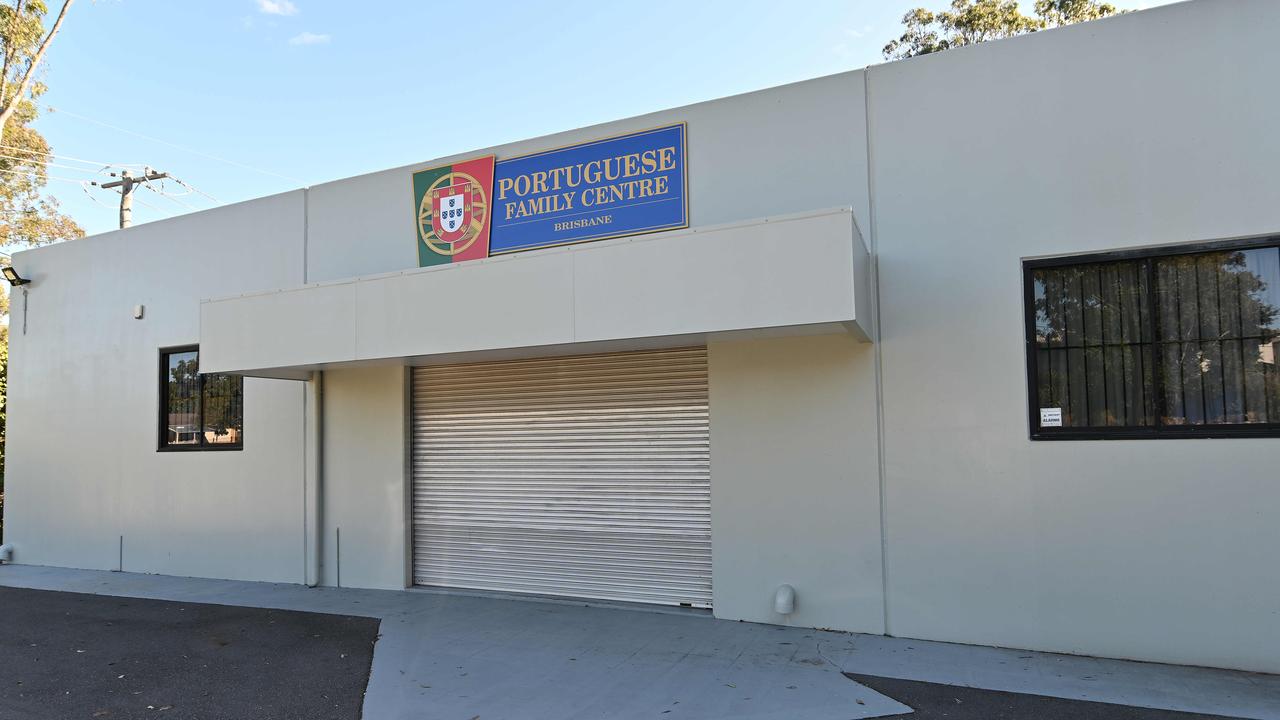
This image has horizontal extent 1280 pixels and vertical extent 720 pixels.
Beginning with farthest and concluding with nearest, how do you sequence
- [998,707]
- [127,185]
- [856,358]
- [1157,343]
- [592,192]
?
[127,185], [592,192], [856,358], [1157,343], [998,707]

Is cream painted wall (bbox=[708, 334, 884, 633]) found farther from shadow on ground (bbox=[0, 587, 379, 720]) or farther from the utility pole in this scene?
the utility pole

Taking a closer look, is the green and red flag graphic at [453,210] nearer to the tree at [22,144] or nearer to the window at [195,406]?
the window at [195,406]

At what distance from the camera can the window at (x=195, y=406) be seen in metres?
10.6

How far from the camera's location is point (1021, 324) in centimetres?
658

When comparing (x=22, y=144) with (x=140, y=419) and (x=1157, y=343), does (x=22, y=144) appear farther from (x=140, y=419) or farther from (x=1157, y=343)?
(x=1157, y=343)

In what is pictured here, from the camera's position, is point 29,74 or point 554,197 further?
point 29,74

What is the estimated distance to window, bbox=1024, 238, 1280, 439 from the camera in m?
5.96

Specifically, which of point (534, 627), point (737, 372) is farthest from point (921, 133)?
point (534, 627)

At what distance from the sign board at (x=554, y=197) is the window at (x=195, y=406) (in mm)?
3665

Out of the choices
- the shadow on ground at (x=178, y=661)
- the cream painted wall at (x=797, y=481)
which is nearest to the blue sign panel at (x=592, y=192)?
the cream painted wall at (x=797, y=481)

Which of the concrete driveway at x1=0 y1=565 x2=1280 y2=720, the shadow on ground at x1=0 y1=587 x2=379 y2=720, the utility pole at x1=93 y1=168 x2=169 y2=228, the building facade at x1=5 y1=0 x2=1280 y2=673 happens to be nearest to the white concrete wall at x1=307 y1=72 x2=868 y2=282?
the building facade at x1=5 y1=0 x2=1280 y2=673

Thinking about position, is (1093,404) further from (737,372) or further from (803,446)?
(737,372)

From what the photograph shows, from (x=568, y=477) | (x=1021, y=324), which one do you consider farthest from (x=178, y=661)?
(x=1021, y=324)

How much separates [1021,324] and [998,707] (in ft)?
9.93
